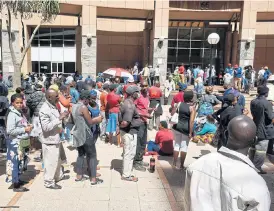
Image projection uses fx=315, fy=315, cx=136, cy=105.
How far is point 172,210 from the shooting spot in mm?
4617

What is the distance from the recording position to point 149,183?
570cm

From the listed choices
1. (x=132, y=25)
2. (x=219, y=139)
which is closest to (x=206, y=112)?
(x=219, y=139)

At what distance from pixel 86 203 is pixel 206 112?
14.7 feet

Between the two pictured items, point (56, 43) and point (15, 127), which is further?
point (56, 43)

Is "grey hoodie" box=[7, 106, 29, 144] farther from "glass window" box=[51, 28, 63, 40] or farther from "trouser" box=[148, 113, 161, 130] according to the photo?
"glass window" box=[51, 28, 63, 40]

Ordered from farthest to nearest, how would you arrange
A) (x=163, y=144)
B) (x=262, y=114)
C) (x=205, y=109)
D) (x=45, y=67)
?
(x=45, y=67), (x=205, y=109), (x=163, y=144), (x=262, y=114)

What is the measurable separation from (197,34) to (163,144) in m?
20.2

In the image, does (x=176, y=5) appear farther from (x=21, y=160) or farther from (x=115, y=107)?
(x=21, y=160)

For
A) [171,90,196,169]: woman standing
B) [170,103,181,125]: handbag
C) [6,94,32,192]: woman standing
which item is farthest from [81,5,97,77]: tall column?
[6,94,32,192]: woman standing

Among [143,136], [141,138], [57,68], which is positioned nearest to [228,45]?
[57,68]

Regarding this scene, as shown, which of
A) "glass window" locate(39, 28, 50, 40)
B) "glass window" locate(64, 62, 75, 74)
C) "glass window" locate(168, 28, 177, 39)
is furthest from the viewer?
"glass window" locate(64, 62, 75, 74)

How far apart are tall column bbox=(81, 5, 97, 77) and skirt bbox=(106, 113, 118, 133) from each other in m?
12.4

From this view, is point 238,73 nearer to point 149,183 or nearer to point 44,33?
point 149,183

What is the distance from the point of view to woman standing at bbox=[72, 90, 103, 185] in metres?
5.28
